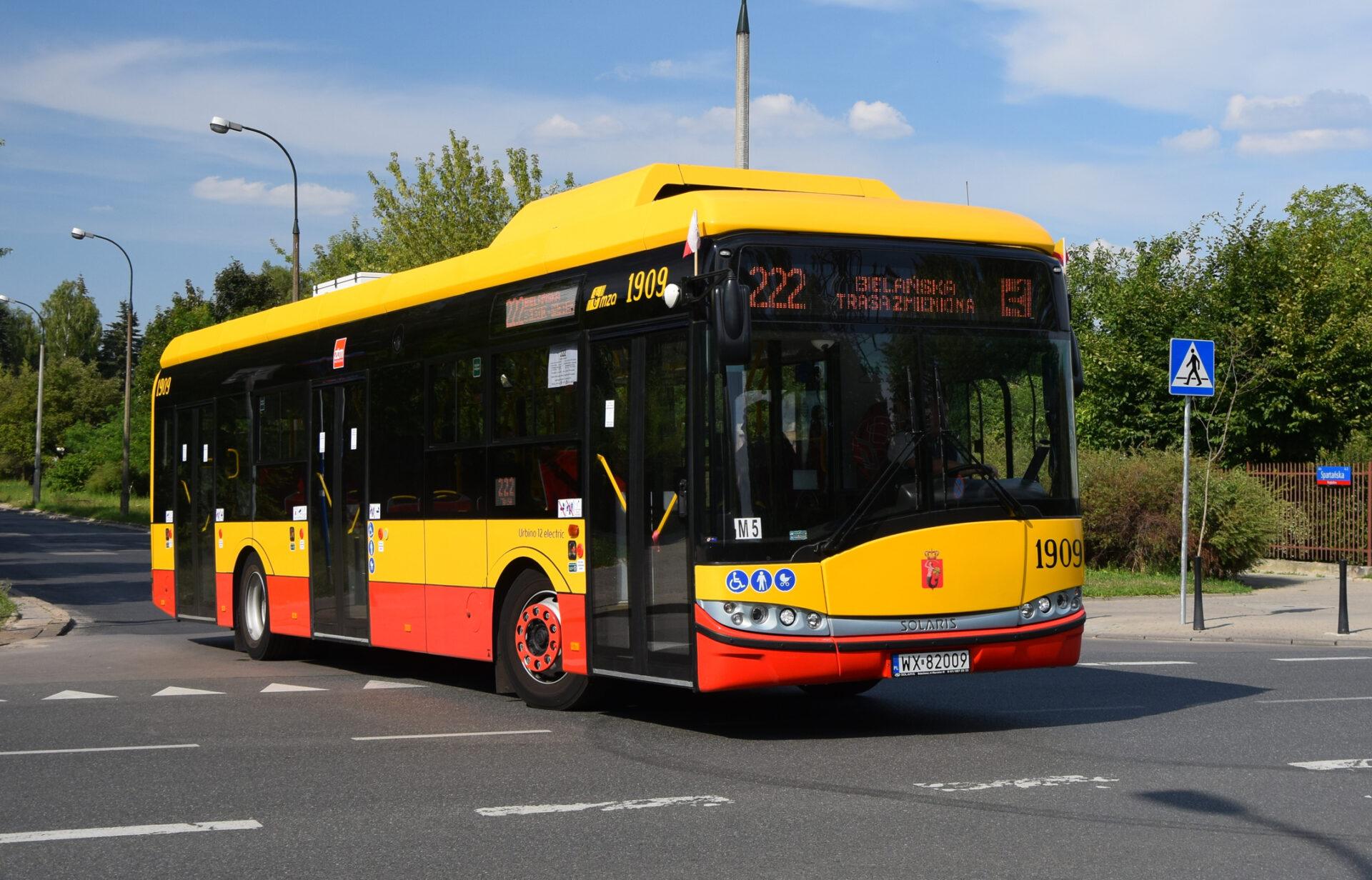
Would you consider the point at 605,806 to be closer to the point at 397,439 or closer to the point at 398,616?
the point at 398,616

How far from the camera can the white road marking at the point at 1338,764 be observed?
29.1ft

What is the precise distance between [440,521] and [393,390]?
1.37 m

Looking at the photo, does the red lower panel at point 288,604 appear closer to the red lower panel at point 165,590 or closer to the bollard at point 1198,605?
the red lower panel at point 165,590

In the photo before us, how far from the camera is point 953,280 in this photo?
10156 mm

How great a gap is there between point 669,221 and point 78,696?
6.07m

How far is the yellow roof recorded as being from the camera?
991 centimetres

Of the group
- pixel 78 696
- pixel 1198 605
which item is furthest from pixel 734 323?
pixel 1198 605

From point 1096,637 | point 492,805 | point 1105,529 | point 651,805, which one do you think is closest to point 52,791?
point 492,805

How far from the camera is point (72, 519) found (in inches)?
2601

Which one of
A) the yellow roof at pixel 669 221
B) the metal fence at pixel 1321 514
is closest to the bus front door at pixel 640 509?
the yellow roof at pixel 669 221

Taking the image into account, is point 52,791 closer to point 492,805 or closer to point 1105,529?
point 492,805

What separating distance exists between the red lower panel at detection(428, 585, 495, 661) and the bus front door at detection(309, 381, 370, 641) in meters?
1.25

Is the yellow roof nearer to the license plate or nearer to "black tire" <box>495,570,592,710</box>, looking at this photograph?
"black tire" <box>495,570,592,710</box>

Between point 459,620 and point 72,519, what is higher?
point 459,620
